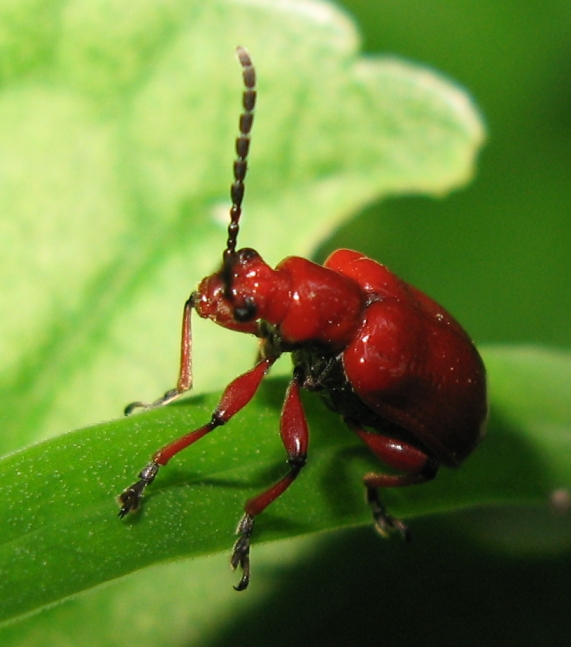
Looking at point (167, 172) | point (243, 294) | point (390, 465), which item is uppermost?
point (167, 172)

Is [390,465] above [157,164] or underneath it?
underneath

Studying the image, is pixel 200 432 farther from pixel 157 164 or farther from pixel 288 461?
Result: pixel 157 164

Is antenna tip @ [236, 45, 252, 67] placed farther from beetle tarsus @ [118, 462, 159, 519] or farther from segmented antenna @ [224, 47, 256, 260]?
beetle tarsus @ [118, 462, 159, 519]

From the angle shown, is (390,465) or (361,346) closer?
(390,465)

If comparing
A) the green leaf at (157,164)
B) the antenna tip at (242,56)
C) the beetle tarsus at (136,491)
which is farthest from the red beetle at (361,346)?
the beetle tarsus at (136,491)

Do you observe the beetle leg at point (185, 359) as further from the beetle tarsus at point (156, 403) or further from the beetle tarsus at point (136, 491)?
the beetle tarsus at point (136, 491)

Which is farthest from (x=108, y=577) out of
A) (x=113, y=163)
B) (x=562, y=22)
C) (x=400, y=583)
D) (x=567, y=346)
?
(x=562, y=22)

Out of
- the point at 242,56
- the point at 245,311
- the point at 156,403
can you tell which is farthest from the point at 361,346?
the point at 242,56
